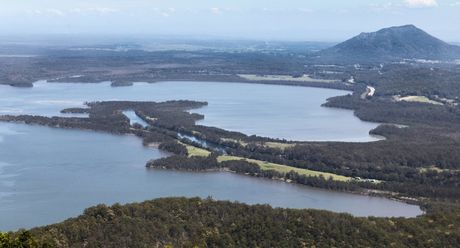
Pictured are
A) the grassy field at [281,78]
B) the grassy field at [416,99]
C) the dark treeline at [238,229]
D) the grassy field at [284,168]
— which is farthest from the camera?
the grassy field at [281,78]

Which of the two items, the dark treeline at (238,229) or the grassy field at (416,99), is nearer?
the dark treeline at (238,229)

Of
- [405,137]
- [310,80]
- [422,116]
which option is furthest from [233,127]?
[310,80]

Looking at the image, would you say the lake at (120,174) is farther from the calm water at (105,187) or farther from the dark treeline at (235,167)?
the dark treeline at (235,167)

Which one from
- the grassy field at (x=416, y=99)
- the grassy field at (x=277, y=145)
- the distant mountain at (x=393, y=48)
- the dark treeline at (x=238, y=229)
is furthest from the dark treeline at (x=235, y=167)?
the distant mountain at (x=393, y=48)

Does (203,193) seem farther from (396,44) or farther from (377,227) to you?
(396,44)

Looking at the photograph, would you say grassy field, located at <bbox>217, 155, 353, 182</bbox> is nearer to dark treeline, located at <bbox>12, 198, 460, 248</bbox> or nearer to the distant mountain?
dark treeline, located at <bbox>12, 198, 460, 248</bbox>

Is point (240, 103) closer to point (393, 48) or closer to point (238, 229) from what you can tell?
point (238, 229)

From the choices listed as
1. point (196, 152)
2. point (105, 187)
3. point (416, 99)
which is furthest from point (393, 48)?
point (105, 187)
